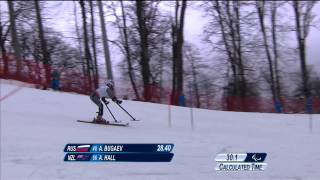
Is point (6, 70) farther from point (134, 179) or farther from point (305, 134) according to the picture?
point (134, 179)

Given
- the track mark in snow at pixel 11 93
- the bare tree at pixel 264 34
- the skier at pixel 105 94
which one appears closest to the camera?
the skier at pixel 105 94

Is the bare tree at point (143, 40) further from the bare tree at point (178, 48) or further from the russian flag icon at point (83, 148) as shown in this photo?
the russian flag icon at point (83, 148)

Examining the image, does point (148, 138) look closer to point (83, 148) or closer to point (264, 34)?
point (83, 148)

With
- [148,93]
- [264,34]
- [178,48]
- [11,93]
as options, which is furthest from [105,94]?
→ [264,34]
